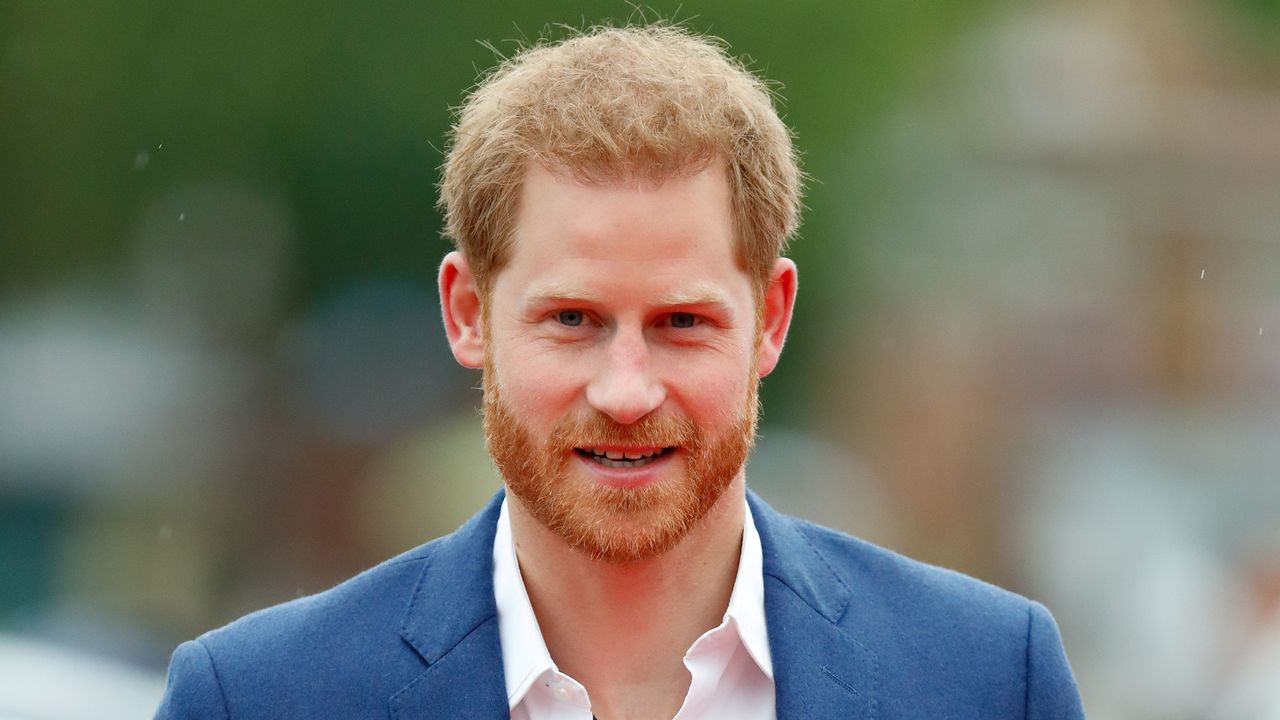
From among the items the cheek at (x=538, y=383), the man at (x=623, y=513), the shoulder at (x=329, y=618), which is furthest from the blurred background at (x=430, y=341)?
the cheek at (x=538, y=383)

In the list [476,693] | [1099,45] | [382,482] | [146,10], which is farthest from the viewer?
[1099,45]

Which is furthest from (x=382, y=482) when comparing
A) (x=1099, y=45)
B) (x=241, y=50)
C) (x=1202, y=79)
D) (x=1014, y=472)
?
(x=1202, y=79)

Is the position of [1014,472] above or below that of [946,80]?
below

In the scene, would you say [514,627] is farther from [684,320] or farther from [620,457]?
[684,320]

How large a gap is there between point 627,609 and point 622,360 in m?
0.49

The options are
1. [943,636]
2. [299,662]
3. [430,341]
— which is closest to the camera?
[299,662]

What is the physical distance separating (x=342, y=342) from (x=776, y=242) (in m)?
9.10

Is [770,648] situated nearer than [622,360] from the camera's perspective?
No

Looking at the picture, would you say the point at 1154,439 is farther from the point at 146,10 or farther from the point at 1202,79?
the point at 146,10

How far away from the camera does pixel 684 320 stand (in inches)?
108

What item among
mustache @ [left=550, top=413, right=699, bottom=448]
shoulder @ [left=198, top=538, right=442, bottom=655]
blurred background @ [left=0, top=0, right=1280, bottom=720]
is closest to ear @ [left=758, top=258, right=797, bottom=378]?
mustache @ [left=550, top=413, right=699, bottom=448]

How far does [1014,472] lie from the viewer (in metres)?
13.2

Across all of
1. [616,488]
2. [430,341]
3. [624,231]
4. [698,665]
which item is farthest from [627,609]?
[430,341]

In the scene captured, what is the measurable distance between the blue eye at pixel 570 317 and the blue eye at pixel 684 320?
16 cm
